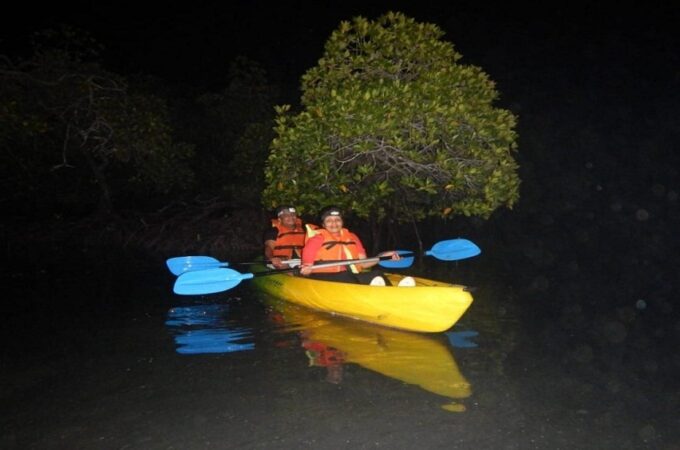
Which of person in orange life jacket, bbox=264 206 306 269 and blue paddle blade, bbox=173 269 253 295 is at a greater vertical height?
person in orange life jacket, bbox=264 206 306 269

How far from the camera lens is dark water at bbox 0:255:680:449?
11.3 ft

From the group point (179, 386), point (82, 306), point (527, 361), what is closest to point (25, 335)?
point (82, 306)

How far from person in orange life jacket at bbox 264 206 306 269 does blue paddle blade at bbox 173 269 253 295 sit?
169 centimetres

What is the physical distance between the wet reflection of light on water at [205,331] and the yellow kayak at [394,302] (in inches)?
38.7

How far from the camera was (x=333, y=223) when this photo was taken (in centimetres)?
692

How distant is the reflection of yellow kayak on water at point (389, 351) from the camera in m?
4.36

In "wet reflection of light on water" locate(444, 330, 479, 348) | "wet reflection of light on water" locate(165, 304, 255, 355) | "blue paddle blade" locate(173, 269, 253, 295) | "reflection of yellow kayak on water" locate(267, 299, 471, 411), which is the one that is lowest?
"wet reflection of light on water" locate(444, 330, 479, 348)

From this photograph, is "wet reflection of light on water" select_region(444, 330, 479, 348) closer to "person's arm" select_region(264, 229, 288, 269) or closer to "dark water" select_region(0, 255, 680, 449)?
"dark water" select_region(0, 255, 680, 449)

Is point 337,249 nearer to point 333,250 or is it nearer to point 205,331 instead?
point 333,250

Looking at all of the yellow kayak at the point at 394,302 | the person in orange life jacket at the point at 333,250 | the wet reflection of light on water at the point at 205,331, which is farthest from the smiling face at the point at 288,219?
the person in orange life jacket at the point at 333,250

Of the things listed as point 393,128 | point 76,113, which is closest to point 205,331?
point 393,128

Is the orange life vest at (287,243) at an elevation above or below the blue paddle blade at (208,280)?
above

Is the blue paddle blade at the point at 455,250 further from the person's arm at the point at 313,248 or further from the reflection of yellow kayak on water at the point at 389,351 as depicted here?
the reflection of yellow kayak on water at the point at 389,351

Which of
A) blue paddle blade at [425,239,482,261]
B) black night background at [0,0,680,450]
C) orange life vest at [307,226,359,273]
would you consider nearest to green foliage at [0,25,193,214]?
black night background at [0,0,680,450]
